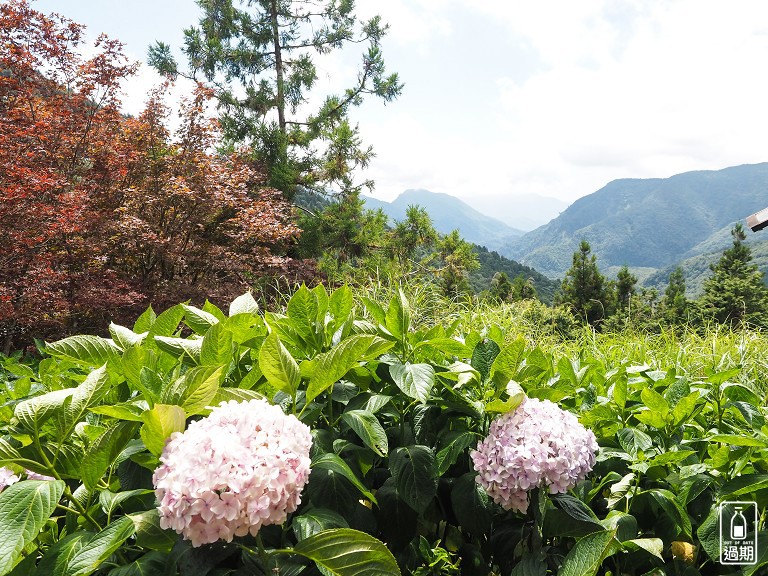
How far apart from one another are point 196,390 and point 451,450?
1.77 feet

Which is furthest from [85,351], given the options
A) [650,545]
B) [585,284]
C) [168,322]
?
[585,284]

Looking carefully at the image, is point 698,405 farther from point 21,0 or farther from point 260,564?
point 21,0

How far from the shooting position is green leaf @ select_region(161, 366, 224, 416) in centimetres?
89

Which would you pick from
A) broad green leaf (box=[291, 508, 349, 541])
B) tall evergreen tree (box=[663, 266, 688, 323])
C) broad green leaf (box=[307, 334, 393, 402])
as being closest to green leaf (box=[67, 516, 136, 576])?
broad green leaf (box=[291, 508, 349, 541])

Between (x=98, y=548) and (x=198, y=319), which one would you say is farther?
(x=198, y=319)

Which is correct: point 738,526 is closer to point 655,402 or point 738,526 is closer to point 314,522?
point 655,402

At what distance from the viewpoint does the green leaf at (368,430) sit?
3.23 feet

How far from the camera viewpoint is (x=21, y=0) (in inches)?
244

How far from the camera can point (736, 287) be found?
856 inches

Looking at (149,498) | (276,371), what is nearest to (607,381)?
(276,371)

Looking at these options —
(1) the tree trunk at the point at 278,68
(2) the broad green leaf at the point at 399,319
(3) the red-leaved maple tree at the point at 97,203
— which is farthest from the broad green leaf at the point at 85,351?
(1) the tree trunk at the point at 278,68

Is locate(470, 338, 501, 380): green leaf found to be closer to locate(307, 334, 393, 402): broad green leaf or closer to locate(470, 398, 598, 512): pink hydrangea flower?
locate(470, 398, 598, 512): pink hydrangea flower

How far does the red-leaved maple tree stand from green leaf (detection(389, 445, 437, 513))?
17.9 ft

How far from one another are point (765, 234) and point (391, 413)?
182399 millimetres
